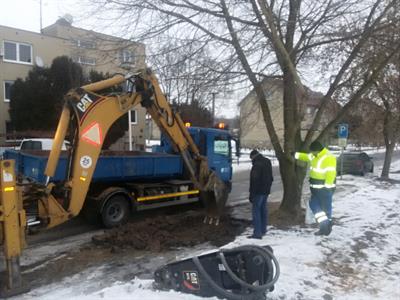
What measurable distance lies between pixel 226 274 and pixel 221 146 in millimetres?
7503

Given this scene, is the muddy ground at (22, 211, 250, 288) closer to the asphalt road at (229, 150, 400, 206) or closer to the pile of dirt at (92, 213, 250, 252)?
the pile of dirt at (92, 213, 250, 252)

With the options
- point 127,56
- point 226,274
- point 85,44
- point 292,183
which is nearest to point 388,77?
point 292,183

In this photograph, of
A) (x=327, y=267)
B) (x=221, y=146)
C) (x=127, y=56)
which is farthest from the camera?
(x=221, y=146)

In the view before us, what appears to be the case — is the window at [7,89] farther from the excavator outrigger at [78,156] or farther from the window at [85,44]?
the excavator outrigger at [78,156]

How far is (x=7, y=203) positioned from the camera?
17.4 feet

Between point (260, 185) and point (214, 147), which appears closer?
point (260, 185)

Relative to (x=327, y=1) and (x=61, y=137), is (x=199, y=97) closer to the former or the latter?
(x=327, y=1)

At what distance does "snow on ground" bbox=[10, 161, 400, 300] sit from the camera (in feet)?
17.3

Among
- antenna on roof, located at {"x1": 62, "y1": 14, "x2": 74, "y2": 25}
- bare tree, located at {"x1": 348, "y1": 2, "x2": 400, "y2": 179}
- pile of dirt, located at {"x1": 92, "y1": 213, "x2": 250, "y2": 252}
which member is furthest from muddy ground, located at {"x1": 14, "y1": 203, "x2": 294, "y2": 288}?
bare tree, located at {"x1": 348, "y1": 2, "x2": 400, "y2": 179}

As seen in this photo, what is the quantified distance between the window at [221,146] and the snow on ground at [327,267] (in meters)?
3.77

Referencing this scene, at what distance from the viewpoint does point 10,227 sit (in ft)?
17.5

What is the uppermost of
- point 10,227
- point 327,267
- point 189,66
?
point 189,66

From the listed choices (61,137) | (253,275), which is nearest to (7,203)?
(61,137)

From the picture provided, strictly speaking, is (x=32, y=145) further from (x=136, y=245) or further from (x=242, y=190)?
(x=136, y=245)
